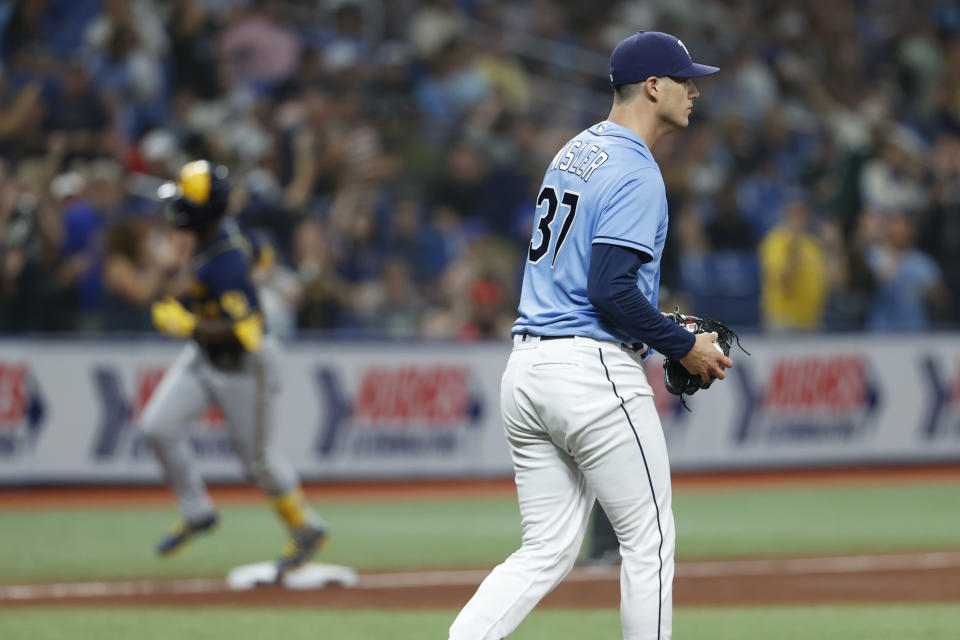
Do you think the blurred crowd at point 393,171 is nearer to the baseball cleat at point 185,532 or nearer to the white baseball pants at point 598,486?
the baseball cleat at point 185,532

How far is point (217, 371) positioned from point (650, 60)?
4881 millimetres

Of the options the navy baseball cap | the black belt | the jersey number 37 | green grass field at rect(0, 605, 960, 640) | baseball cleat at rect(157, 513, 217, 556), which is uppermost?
the navy baseball cap

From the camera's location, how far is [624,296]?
4.68 m

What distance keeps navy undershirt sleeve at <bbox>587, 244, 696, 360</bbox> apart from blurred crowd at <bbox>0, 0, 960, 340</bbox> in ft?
29.8

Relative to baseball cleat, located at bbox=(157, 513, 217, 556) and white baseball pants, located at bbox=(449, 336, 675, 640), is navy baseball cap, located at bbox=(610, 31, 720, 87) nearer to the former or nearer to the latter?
white baseball pants, located at bbox=(449, 336, 675, 640)

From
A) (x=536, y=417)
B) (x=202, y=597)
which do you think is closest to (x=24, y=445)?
(x=202, y=597)

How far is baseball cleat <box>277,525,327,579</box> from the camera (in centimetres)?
918

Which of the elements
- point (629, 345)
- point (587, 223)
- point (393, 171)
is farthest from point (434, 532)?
point (587, 223)

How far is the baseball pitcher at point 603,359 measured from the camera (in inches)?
187

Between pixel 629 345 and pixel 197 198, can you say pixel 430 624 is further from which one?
pixel 629 345

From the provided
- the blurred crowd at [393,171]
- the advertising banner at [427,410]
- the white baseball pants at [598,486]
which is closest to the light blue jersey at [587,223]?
the white baseball pants at [598,486]

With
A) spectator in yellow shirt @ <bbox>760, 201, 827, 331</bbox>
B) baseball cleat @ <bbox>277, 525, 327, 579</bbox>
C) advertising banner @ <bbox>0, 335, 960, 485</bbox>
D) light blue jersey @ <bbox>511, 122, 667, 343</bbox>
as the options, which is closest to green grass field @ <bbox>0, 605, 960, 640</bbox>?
baseball cleat @ <bbox>277, 525, 327, 579</bbox>

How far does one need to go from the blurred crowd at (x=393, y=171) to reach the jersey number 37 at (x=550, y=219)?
872cm

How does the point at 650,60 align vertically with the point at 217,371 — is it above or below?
Answer: above
